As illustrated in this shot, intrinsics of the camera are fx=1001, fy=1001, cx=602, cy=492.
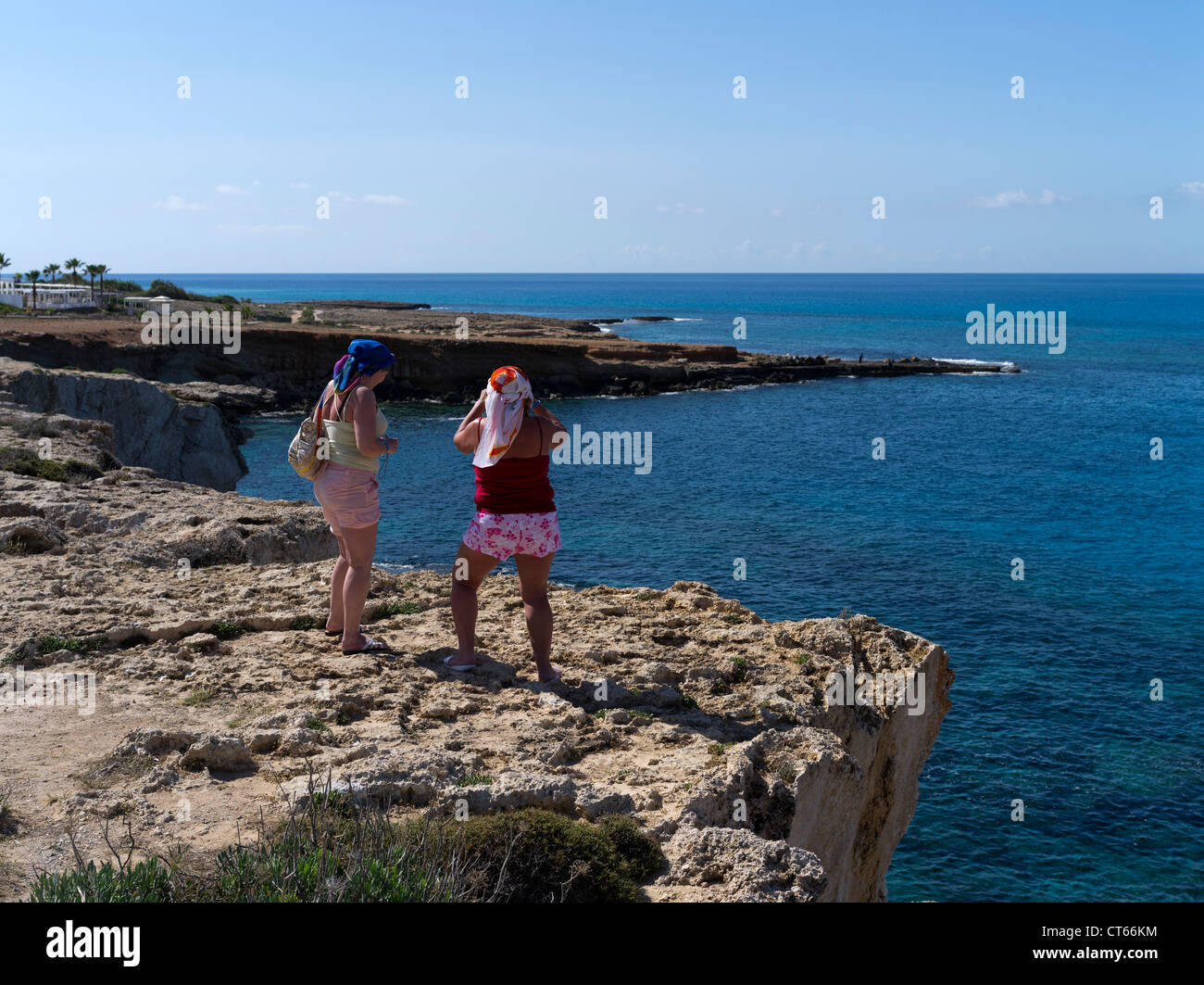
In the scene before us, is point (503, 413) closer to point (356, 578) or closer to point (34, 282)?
point (356, 578)

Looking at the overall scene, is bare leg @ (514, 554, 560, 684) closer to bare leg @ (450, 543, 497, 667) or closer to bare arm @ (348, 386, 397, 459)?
bare leg @ (450, 543, 497, 667)

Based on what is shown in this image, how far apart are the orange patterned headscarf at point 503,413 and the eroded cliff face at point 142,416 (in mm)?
14413

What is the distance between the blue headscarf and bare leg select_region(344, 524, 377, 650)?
3.38 feet

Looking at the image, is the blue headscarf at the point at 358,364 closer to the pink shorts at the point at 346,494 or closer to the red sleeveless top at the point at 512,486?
the pink shorts at the point at 346,494

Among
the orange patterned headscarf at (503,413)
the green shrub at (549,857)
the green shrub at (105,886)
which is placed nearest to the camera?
the green shrub at (105,886)

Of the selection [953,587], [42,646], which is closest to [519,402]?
[42,646]

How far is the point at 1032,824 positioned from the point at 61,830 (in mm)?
14010

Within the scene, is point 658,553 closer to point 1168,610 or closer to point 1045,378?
point 1168,610

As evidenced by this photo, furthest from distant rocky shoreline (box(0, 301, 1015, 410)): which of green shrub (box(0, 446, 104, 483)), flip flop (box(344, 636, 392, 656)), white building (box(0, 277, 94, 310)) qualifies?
flip flop (box(344, 636, 392, 656))

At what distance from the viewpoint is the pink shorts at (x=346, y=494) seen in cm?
696

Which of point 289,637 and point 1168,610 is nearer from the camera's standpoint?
point 289,637

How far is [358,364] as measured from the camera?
6.87 meters

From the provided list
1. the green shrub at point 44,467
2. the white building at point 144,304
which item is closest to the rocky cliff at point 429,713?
the green shrub at point 44,467
